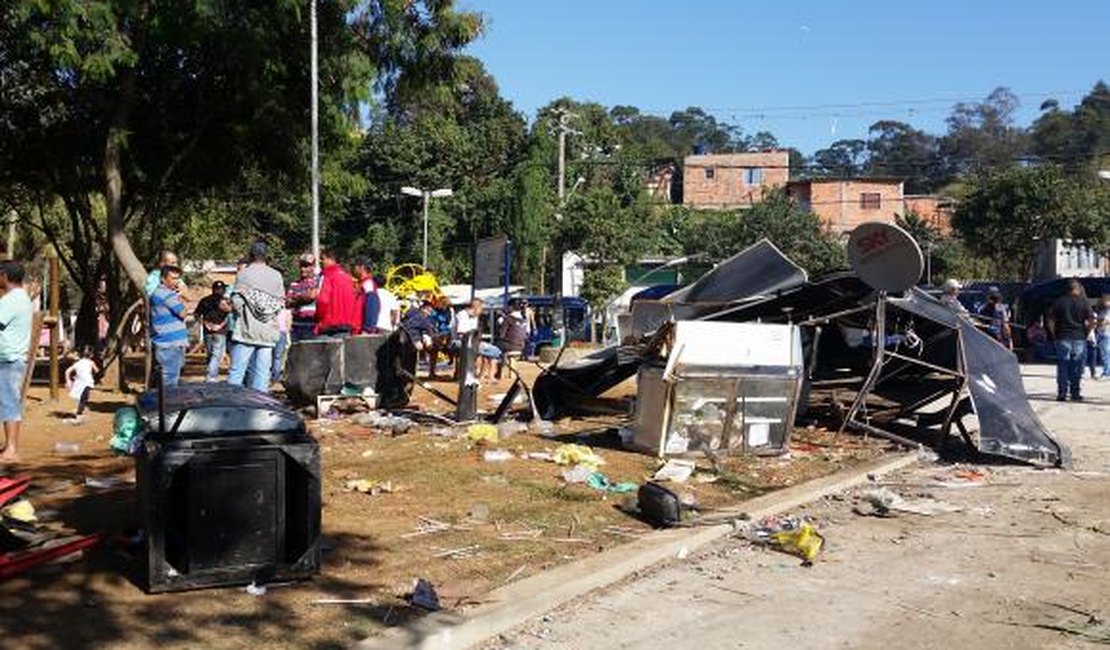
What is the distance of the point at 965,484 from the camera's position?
950cm

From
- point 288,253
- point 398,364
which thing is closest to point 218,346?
point 398,364

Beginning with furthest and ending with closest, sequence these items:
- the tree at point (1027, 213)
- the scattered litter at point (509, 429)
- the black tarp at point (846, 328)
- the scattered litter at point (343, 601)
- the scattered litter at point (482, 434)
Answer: the tree at point (1027, 213)
the black tarp at point (846, 328)
the scattered litter at point (509, 429)
the scattered litter at point (482, 434)
the scattered litter at point (343, 601)

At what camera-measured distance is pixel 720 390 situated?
9.90 m

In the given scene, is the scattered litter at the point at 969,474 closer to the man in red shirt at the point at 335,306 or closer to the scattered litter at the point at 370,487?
the scattered litter at the point at 370,487

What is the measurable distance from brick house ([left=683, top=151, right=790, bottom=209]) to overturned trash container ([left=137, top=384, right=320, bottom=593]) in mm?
70969

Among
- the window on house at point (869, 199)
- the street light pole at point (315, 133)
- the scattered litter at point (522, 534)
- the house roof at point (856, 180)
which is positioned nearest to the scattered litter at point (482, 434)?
the scattered litter at point (522, 534)

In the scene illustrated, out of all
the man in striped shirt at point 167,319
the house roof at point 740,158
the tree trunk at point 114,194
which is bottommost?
the man in striped shirt at point 167,319

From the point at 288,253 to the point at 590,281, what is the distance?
22576mm

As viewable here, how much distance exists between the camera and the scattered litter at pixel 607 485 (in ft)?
27.4

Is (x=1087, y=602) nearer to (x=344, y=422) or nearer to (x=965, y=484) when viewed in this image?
(x=965, y=484)

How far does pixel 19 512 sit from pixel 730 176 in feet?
243

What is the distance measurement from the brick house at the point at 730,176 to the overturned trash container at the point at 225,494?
233 ft

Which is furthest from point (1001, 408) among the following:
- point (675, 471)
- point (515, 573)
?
point (515, 573)

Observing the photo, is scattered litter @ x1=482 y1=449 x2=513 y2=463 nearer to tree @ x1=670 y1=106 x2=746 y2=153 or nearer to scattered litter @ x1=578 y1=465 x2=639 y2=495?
scattered litter @ x1=578 y1=465 x2=639 y2=495
